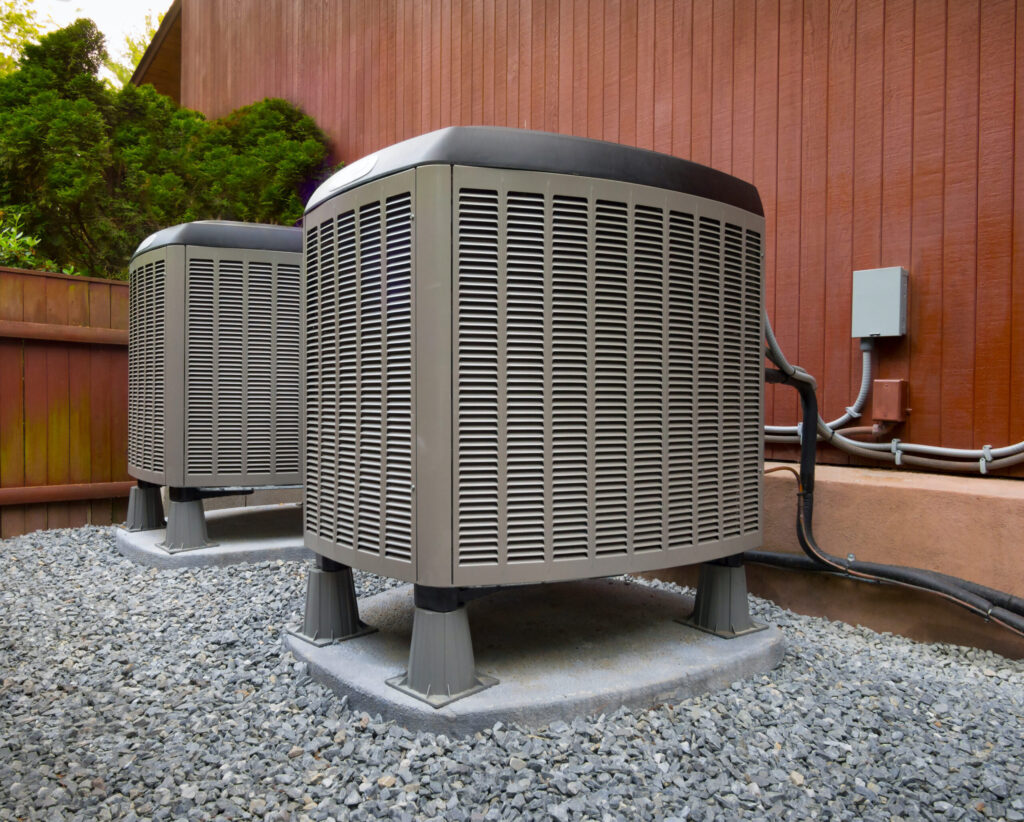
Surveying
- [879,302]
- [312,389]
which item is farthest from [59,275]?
[879,302]

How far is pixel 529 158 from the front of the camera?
1.74 meters

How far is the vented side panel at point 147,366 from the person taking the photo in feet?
11.6

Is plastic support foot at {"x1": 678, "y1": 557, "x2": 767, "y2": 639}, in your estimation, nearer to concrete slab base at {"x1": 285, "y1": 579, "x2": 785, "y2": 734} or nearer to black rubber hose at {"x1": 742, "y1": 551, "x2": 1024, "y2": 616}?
concrete slab base at {"x1": 285, "y1": 579, "x2": 785, "y2": 734}

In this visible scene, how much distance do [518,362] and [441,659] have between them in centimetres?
79

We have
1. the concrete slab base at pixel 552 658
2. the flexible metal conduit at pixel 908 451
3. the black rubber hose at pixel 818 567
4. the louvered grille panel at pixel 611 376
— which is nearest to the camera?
the concrete slab base at pixel 552 658

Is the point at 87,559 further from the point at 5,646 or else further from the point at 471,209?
the point at 471,209

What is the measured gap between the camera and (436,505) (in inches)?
66.7

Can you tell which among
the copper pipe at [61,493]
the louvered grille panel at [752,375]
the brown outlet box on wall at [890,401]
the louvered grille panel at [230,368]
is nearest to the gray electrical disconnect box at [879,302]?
the brown outlet box on wall at [890,401]

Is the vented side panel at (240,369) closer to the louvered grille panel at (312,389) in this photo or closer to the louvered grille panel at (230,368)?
the louvered grille panel at (230,368)

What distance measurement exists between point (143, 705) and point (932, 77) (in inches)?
143

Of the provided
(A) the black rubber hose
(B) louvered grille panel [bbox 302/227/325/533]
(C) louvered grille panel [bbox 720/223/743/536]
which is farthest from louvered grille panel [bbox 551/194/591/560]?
(A) the black rubber hose

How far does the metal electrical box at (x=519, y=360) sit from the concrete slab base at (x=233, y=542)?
5.26ft

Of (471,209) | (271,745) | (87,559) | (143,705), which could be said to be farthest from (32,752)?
(87,559)

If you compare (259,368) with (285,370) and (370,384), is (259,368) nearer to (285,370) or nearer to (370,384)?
(285,370)
